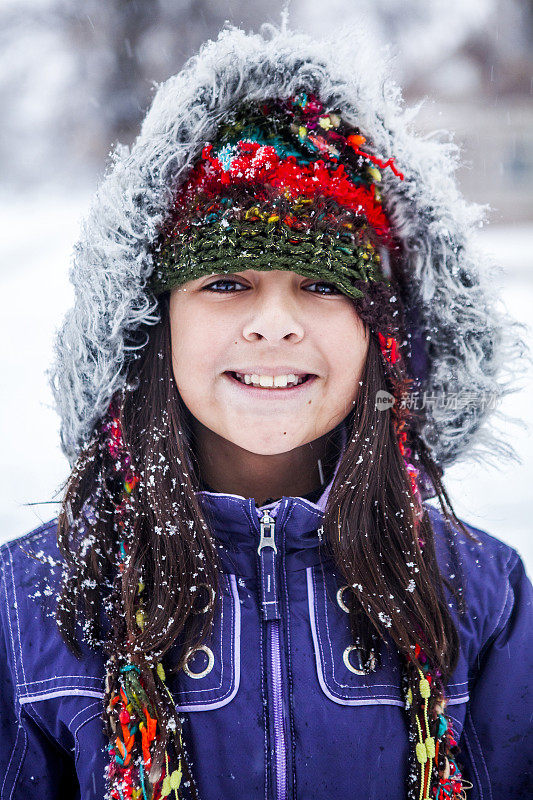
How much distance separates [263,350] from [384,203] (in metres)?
0.47

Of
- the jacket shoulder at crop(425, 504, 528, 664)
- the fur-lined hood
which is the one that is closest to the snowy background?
the fur-lined hood

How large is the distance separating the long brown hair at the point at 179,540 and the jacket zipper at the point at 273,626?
12 centimetres

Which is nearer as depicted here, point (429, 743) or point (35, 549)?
point (429, 743)

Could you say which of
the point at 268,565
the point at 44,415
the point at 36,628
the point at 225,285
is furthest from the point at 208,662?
the point at 44,415

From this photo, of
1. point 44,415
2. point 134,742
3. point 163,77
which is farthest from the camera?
point 163,77

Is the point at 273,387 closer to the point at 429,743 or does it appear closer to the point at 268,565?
the point at 268,565

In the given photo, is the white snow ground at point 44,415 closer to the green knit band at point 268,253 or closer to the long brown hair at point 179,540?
the long brown hair at point 179,540

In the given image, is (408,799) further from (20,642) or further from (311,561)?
(20,642)

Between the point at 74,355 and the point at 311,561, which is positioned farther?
the point at 74,355

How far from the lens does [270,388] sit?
4.67 ft

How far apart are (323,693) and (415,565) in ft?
1.16

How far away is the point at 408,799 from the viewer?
1.35m

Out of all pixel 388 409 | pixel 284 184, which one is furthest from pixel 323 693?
pixel 284 184

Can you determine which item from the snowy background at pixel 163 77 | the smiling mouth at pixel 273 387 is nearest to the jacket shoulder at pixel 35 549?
the smiling mouth at pixel 273 387
